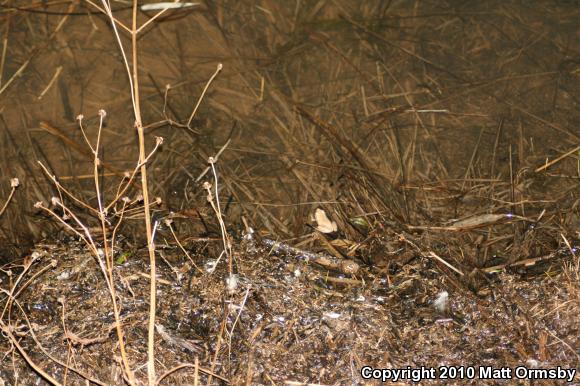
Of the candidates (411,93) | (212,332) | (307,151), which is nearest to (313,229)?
(307,151)

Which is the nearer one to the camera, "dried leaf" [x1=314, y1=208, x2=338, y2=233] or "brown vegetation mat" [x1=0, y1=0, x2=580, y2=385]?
"brown vegetation mat" [x1=0, y1=0, x2=580, y2=385]

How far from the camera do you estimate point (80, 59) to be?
2627 millimetres

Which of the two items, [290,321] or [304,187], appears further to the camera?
[304,187]

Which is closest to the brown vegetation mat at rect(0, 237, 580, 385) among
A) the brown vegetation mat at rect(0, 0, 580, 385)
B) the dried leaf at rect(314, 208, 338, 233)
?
Answer: the brown vegetation mat at rect(0, 0, 580, 385)

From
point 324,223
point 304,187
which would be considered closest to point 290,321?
point 324,223

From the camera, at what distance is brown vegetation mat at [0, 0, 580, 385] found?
205 cm

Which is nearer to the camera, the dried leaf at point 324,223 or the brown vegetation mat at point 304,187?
the brown vegetation mat at point 304,187

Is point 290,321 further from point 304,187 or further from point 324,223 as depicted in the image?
point 304,187

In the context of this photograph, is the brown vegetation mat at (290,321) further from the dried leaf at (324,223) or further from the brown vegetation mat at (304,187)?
the dried leaf at (324,223)

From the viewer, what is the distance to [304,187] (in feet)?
7.89

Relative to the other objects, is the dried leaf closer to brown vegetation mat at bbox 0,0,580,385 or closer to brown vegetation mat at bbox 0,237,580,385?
brown vegetation mat at bbox 0,0,580,385

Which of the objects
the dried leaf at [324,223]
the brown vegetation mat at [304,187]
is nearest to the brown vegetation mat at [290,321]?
the brown vegetation mat at [304,187]

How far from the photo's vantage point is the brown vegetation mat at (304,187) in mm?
2055

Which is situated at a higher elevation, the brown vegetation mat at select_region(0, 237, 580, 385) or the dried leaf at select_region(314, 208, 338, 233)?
the dried leaf at select_region(314, 208, 338, 233)
